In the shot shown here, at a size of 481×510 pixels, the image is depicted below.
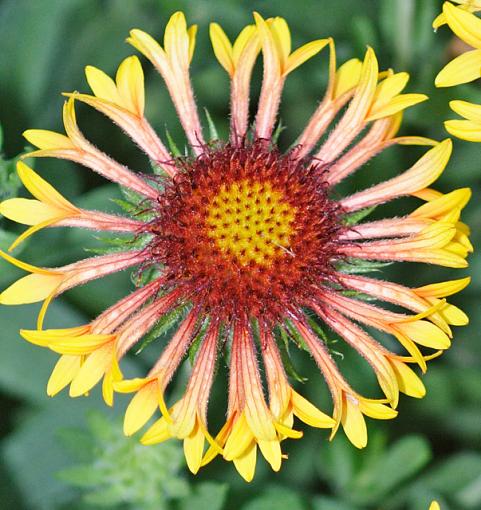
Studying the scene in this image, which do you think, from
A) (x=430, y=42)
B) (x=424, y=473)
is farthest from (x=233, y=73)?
(x=424, y=473)

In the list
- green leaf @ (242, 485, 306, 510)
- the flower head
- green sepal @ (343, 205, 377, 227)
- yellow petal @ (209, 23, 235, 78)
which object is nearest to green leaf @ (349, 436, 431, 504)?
green leaf @ (242, 485, 306, 510)

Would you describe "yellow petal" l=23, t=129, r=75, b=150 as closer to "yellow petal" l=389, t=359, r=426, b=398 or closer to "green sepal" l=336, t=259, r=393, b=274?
"green sepal" l=336, t=259, r=393, b=274

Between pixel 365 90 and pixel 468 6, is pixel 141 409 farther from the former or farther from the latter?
pixel 468 6

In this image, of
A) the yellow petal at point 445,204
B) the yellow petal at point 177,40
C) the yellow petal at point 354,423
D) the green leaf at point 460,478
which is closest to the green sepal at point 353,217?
the yellow petal at point 445,204

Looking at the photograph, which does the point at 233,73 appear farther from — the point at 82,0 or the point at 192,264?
the point at 82,0

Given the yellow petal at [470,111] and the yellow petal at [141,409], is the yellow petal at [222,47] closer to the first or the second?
the yellow petal at [470,111]

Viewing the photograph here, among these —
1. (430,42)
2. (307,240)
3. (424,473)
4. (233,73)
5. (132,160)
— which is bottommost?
(424,473)
